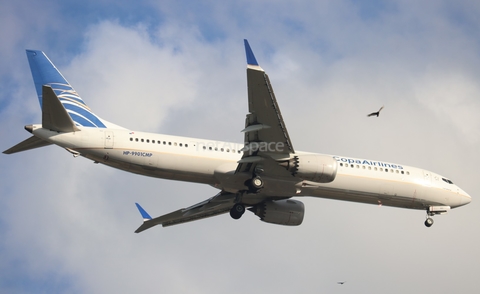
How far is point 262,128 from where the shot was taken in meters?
27.7

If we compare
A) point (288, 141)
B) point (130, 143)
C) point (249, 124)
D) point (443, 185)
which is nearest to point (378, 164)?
point (443, 185)

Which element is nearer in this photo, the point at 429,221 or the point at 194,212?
the point at 429,221

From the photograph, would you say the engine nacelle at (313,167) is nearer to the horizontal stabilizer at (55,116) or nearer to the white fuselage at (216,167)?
the white fuselage at (216,167)

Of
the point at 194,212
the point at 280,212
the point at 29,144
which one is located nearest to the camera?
the point at 29,144

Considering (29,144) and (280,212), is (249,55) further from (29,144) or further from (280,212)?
(280,212)

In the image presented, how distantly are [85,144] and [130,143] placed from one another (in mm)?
2004

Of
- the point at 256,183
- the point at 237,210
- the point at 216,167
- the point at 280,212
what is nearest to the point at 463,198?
the point at 280,212

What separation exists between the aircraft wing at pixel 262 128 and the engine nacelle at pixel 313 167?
0.44m

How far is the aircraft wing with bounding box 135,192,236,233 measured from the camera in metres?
35.8

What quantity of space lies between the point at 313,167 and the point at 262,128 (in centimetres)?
354

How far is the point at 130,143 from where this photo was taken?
30297mm

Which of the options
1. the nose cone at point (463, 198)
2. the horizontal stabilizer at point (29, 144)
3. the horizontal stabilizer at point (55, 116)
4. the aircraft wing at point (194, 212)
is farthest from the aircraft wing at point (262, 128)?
the nose cone at point (463, 198)

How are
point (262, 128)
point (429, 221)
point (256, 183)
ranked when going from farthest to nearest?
1. point (429, 221)
2. point (256, 183)
3. point (262, 128)

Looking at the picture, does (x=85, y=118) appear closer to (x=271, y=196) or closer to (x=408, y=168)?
(x=271, y=196)
